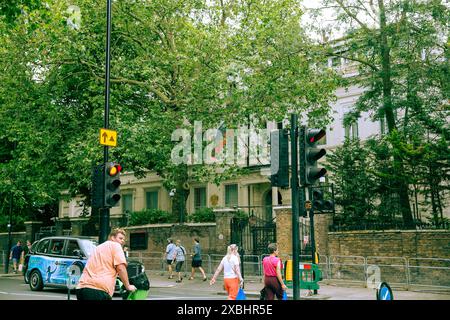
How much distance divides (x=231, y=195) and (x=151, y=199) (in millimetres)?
7563

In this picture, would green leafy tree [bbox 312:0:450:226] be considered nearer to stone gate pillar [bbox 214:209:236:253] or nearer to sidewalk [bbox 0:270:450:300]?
sidewalk [bbox 0:270:450:300]

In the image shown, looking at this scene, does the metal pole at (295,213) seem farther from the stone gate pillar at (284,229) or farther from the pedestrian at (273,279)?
the stone gate pillar at (284,229)

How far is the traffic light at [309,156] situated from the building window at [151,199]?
31.9 meters

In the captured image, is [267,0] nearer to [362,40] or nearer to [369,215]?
[362,40]

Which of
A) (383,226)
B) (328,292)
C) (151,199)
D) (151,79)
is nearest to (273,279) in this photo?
(328,292)

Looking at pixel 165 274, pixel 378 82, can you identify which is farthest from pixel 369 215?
pixel 165 274

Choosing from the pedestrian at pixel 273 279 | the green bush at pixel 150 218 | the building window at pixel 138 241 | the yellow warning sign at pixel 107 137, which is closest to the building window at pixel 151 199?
the green bush at pixel 150 218

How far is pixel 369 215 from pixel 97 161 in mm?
12010

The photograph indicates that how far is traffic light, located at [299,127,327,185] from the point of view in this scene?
1033 cm

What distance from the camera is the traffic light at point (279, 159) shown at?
408 inches

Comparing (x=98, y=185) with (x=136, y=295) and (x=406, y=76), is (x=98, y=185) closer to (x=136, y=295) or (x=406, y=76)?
(x=136, y=295)

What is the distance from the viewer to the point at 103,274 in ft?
25.9

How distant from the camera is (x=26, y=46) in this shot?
25984 millimetres

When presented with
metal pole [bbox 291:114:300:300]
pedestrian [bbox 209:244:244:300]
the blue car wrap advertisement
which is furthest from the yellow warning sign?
metal pole [bbox 291:114:300:300]
